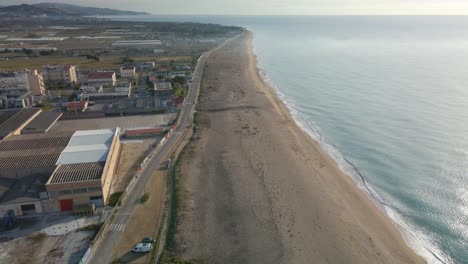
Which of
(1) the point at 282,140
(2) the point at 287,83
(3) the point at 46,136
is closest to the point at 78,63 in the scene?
(2) the point at 287,83

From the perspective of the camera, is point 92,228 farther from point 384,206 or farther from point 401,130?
point 401,130

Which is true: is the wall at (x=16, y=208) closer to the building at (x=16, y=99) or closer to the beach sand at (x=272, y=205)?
the beach sand at (x=272, y=205)

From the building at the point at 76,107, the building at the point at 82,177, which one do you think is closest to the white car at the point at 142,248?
the building at the point at 82,177

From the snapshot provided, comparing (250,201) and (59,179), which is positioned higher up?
(59,179)

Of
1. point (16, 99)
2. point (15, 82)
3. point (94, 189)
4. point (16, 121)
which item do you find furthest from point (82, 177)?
point (15, 82)

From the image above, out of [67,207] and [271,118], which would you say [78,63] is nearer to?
[271,118]
